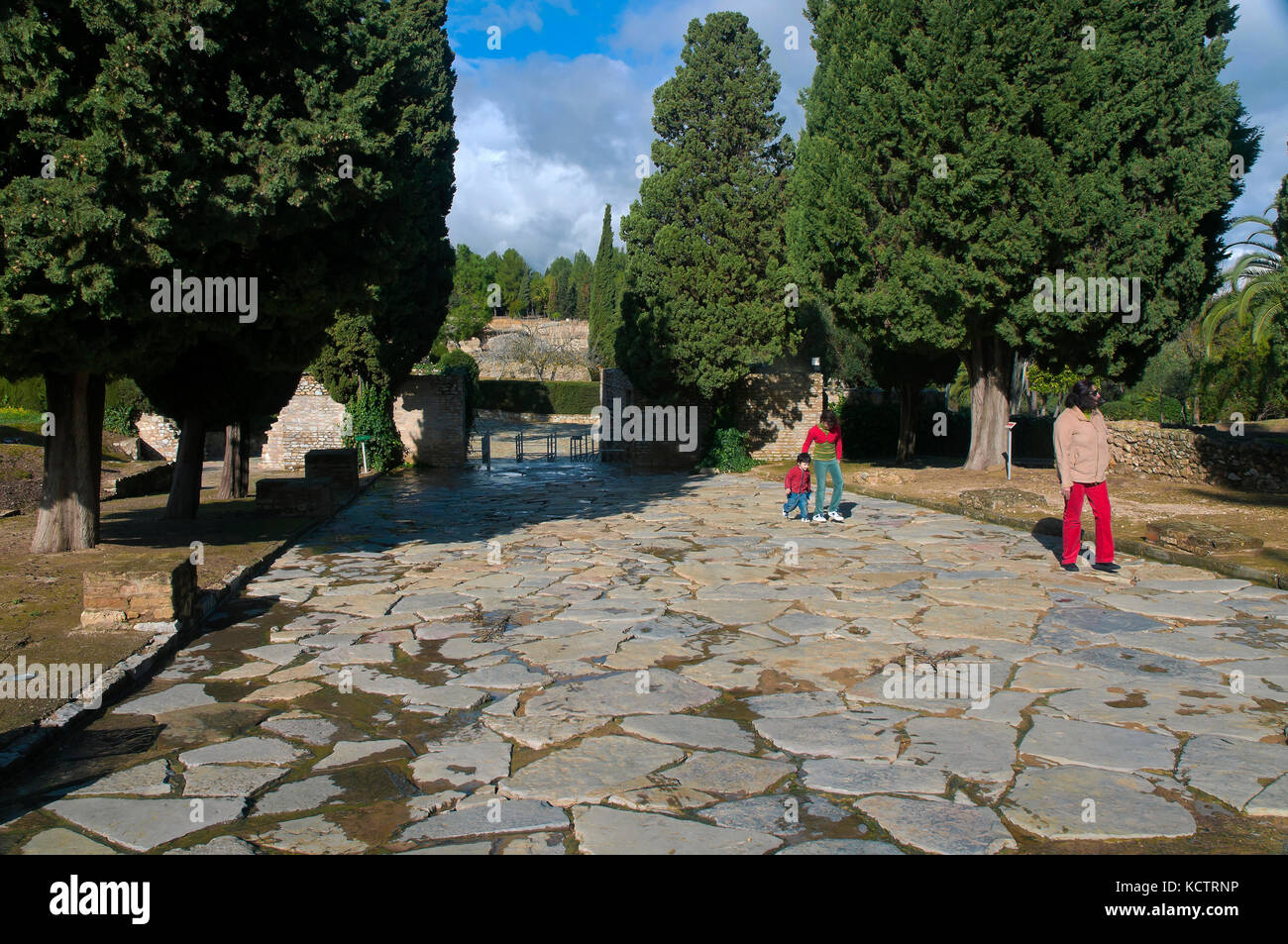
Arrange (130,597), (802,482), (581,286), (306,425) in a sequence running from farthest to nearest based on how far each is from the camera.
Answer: (581,286), (306,425), (802,482), (130,597)

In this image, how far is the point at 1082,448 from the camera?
8922mm

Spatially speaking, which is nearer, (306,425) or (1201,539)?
(1201,539)

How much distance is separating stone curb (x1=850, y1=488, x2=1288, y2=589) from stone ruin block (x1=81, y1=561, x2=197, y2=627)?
901 cm

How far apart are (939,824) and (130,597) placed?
5.56 metres

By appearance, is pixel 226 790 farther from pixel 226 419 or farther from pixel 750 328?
pixel 750 328

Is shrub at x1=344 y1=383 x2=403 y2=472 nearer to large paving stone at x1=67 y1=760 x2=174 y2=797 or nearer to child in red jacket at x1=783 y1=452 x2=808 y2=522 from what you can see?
child in red jacket at x1=783 y1=452 x2=808 y2=522

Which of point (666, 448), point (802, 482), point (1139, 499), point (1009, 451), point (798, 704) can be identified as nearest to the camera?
point (798, 704)

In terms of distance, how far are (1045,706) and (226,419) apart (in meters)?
10.5

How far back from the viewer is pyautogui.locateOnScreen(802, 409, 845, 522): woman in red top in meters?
12.5

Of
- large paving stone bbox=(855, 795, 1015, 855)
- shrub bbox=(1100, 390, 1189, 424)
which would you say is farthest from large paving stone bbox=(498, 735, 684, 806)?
shrub bbox=(1100, 390, 1189, 424)

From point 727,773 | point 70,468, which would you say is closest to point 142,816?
point 727,773

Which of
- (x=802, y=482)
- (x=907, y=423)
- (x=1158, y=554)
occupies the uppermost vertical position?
(x=907, y=423)

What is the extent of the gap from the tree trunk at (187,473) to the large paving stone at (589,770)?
29.7 feet

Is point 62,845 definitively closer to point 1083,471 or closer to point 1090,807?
point 1090,807
